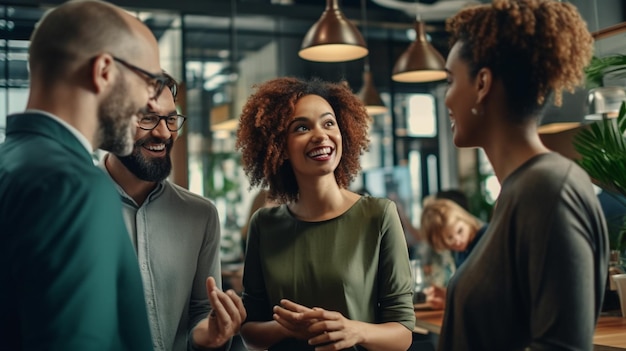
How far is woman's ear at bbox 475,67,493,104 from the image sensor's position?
1480mm

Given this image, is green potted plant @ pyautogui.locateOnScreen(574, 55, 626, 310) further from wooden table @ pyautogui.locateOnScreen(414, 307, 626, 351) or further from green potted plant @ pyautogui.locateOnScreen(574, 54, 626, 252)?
wooden table @ pyautogui.locateOnScreen(414, 307, 626, 351)

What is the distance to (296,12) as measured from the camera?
8938mm

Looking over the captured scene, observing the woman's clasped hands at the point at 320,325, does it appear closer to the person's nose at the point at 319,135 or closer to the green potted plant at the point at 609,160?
the person's nose at the point at 319,135

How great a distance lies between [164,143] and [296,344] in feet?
2.54

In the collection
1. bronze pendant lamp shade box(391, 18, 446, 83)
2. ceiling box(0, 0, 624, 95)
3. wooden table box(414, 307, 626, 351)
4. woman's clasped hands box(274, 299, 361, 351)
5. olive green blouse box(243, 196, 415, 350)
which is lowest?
wooden table box(414, 307, 626, 351)

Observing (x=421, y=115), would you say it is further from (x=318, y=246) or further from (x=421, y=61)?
(x=318, y=246)

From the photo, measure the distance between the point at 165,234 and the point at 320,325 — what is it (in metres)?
0.60

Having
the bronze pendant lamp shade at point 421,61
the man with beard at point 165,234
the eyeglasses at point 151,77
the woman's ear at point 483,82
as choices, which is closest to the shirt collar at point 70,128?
the eyeglasses at point 151,77

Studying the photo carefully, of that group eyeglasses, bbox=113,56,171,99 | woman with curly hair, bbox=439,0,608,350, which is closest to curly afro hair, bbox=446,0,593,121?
woman with curly hair, bbox=439,0,608,350

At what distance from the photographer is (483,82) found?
58.9 inches

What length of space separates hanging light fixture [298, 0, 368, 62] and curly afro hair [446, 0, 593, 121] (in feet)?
8.80

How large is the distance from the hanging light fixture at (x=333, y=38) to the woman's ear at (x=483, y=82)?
8.80 feet

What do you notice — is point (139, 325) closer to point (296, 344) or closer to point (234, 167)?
point (296, 344)

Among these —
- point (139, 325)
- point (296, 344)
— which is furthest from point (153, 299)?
point (139, 325)
